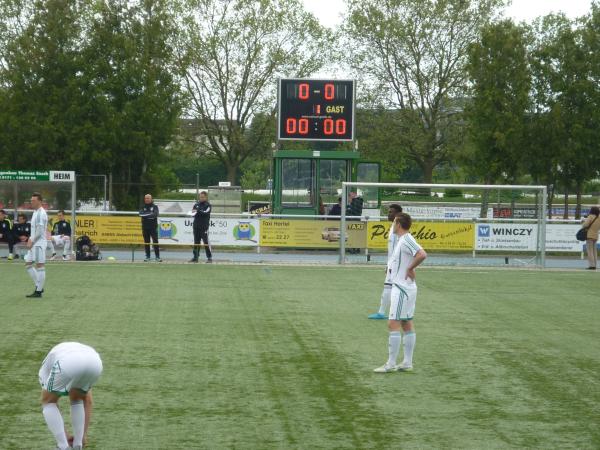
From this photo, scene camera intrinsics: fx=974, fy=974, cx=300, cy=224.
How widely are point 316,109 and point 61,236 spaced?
813cm

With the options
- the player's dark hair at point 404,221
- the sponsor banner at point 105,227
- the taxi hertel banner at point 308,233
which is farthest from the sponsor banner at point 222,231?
the player's dark hair at point 404,221

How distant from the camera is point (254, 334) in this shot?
43.2 feet

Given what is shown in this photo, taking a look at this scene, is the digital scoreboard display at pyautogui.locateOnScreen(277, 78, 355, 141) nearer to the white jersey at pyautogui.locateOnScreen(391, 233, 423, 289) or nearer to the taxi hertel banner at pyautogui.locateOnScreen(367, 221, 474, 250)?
the taxi hertel banner at pyautogui.locateOnScreen(367, 221, 474, 250)

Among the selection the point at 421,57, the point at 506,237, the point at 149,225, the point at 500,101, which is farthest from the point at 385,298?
the point at 421,57

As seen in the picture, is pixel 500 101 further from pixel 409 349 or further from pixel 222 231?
pixel 409 349

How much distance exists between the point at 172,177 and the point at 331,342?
126 ft

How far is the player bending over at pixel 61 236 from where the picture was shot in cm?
2573

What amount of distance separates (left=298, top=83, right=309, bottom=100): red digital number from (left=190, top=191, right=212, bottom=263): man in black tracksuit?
15.4ft

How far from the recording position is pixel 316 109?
1117 inches

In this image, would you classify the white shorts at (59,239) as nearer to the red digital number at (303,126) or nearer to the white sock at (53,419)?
the red digital number at (303,126)

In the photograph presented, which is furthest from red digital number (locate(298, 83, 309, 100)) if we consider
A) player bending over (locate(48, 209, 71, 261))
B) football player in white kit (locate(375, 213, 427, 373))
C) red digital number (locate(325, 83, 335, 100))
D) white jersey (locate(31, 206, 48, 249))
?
football player in white kit (locate(375, 213, 427, 373))

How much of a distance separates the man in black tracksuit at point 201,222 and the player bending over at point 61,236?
10.9 ft

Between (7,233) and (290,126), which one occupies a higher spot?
(290,126)

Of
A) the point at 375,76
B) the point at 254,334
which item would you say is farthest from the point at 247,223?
the point at 375,76
